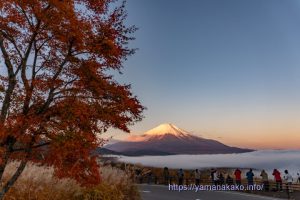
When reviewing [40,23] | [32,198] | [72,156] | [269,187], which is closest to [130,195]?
[32,198]

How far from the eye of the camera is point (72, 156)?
13969mm

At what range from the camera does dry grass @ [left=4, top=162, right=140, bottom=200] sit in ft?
51.7

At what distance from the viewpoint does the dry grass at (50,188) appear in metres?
15.8

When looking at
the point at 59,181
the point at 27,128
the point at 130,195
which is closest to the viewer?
the point at 27,128

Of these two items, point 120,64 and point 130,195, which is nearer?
point 120,64

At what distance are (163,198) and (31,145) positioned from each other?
16.3m

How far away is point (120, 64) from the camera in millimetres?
15406

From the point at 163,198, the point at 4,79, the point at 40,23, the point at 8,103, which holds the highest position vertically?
the point at 40,23

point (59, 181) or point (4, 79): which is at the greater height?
point (4, 79)

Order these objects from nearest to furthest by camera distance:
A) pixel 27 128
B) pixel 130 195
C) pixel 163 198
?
1. pixel 27 128
2. pixel 130 195
3. pixel 163 198

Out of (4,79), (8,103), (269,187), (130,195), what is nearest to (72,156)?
(8,103)

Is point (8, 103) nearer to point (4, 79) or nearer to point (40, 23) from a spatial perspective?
point (4, 79)

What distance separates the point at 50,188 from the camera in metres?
16.6

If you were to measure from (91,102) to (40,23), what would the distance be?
3489 mm
